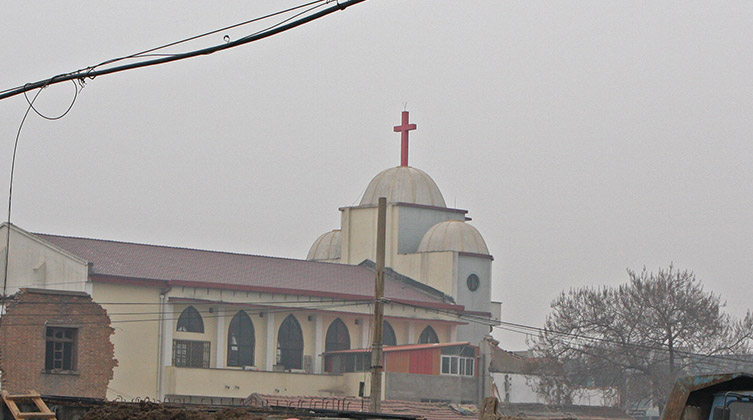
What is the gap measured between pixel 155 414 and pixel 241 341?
139 feet

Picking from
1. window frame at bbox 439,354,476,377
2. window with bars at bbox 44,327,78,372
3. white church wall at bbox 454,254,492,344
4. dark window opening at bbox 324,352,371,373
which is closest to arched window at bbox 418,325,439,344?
white church wall at bbox 454,254,492,344

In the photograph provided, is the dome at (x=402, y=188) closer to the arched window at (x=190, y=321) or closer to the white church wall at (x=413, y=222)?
the white church wall at (x=413, y=222)

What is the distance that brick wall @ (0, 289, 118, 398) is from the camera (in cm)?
4597

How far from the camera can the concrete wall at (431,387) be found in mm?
50125

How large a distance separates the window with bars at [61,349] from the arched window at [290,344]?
442 inches

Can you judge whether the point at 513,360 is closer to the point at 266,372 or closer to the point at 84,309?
the point at 266,372

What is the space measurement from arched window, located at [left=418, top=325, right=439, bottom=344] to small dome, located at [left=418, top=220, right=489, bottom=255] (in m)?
5.39

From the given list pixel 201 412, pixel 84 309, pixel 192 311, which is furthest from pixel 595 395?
pixel 201 412

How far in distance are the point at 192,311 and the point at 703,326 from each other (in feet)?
76.3

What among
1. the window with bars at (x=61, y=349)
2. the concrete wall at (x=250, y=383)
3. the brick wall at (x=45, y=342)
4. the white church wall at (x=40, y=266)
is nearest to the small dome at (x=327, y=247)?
the concrete wall at (x=250, y=383)

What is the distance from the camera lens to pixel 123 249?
56.0 meters

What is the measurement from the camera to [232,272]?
56781 millimetres

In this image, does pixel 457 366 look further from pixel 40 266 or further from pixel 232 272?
pixel 40 266

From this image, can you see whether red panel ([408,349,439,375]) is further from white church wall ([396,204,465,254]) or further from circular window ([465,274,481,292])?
white church wall ([396,204,465,254])
